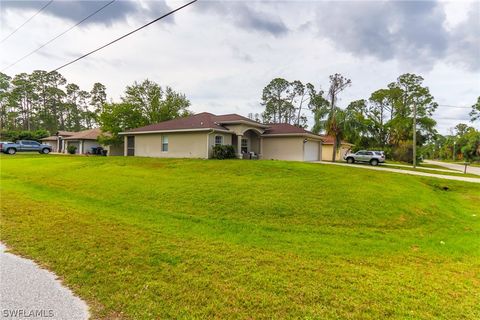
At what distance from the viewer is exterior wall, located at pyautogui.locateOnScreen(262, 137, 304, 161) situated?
78.9ft

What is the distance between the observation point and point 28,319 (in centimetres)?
309

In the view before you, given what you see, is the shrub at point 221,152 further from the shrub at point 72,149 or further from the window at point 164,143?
the shrub at point 72,149

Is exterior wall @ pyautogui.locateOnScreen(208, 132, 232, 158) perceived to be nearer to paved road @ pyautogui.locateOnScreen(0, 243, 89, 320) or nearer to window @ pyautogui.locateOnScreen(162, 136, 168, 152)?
window @ pyautogui.locateOnScreen(162, 136, 168, 152)

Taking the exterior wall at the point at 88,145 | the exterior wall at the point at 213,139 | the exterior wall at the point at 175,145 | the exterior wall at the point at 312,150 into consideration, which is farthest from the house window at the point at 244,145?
the exterior wall at the point at 88,145

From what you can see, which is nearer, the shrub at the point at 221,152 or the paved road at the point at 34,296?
the paved road at the point at 34,296

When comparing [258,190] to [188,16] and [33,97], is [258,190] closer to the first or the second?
[188,16]

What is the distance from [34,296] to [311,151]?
2458 centimetres

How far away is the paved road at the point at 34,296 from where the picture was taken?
316 cm

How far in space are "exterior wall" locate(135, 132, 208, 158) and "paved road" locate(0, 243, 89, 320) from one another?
1672 cm

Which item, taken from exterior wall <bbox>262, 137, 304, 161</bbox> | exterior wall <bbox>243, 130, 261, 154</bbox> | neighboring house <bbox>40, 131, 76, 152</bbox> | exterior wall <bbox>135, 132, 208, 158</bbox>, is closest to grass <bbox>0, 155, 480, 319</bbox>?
exterior wall <bbox>135, 132, 208, 158</bbox>

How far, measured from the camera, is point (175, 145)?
2250cm

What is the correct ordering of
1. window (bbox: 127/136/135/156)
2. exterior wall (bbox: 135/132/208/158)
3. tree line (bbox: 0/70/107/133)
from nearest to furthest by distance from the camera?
exterior wall (bbox: 135/132/208/158), window (bbox: 127/136/135/156), tree line (bbox: 0/70/107/133)

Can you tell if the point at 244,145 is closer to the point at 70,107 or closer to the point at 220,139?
the point at 220,139

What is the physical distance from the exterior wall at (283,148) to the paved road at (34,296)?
70.8 feet
